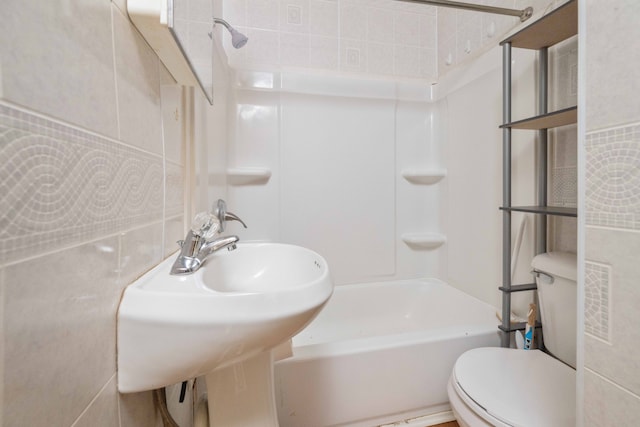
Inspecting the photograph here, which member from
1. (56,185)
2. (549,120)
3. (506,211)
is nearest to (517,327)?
(506,211)

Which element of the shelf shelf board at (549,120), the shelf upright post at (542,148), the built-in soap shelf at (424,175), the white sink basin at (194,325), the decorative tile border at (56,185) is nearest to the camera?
the decorative tile border at (56,185)

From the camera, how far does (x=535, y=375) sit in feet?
2.80

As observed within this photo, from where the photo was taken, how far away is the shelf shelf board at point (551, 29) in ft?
2.78

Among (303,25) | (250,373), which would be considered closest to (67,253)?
(250,373)

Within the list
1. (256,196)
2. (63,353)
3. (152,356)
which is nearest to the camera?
(63,353)

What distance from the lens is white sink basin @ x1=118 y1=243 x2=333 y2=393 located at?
1.35ft

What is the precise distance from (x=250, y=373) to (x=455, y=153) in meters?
1.60

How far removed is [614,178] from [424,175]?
1288 mm

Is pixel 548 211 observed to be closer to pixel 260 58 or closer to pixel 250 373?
pixel 250 373

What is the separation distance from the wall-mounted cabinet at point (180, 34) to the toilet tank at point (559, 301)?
1.25 meters

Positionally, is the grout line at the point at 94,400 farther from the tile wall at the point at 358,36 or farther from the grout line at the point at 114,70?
the tile wall at the point at 358,36

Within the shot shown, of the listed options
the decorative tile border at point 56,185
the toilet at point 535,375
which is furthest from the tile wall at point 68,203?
the toilet at point 535,375

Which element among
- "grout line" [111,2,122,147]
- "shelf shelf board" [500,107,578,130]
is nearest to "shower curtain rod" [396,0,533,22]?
→ "shelf shelf board" [500,107,578,130]

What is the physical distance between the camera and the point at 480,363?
3.00 feet
